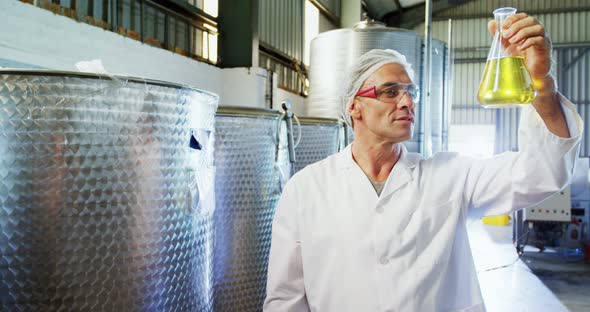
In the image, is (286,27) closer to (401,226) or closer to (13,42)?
(13,42)

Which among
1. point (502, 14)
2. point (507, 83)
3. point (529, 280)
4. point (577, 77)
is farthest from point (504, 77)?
point (577, 77)

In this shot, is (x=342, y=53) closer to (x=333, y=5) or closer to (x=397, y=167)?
(x=397, y=167)

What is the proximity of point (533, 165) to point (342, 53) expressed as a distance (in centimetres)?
328

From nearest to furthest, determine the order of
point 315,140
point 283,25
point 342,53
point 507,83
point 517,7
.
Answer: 1. point 507,83
2. point 315,140
3. point 342,53
4. point 283,25
5. point 517,7

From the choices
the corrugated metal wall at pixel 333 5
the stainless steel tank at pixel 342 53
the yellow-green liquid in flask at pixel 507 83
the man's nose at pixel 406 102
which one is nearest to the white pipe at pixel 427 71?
the stainless steel tank at pixel 342 53

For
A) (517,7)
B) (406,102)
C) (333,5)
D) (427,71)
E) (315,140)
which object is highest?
(517,7)

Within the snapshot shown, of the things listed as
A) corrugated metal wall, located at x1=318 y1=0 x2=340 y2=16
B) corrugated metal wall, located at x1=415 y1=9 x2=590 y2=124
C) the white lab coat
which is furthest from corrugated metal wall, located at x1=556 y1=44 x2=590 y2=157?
→ the white lab coat

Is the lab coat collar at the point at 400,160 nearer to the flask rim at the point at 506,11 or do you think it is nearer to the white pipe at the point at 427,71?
the flask rim at the point at 506,11

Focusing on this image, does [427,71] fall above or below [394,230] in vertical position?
above

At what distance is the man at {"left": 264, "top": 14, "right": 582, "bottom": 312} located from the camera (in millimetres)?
1216

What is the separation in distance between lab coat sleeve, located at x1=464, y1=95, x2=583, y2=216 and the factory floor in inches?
73.2

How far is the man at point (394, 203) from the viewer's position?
3.99ft

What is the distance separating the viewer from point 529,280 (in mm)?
4828

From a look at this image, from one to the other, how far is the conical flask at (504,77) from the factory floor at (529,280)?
6.78 ft
